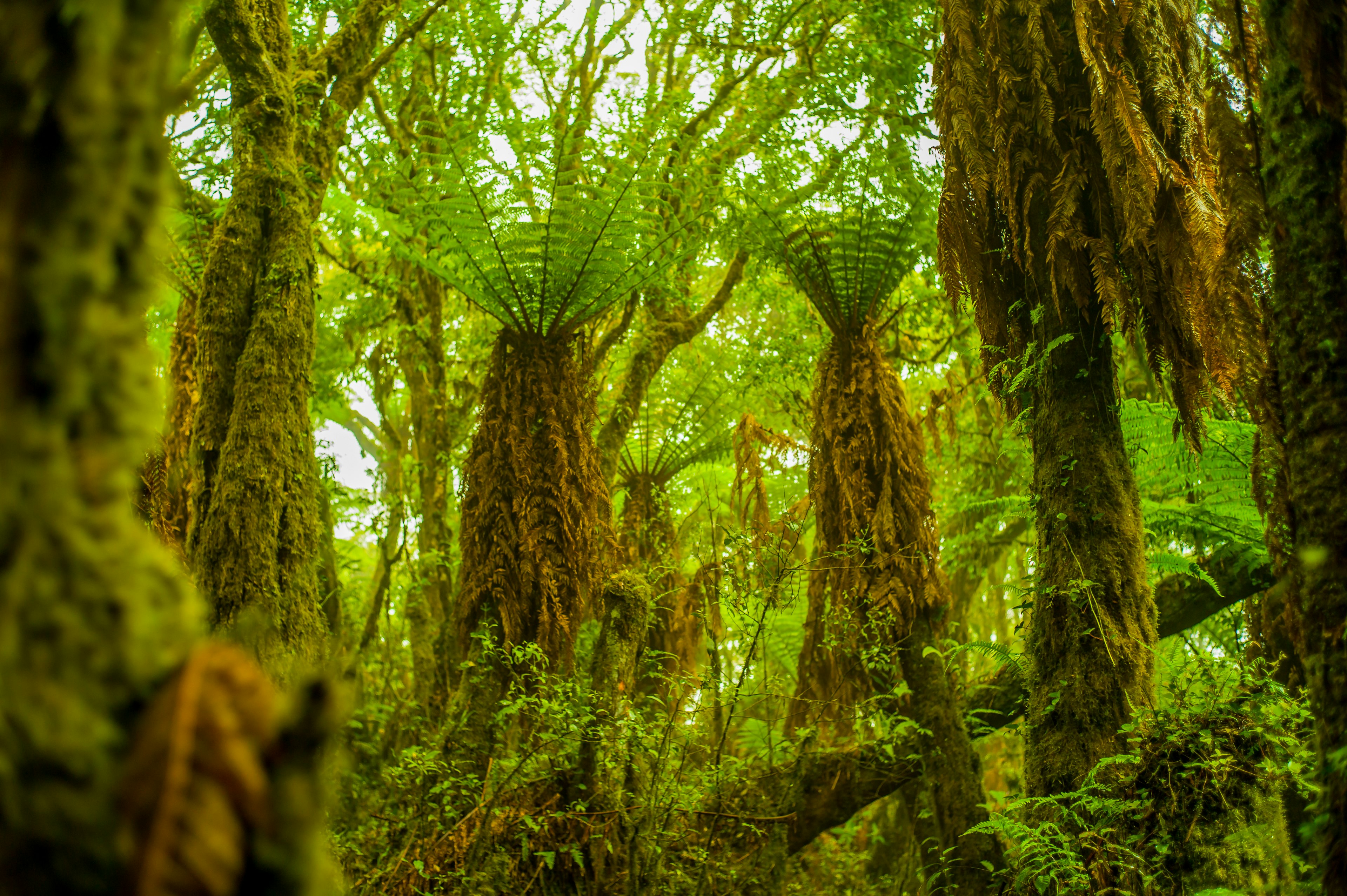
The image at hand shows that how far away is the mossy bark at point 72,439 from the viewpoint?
48 centimetres

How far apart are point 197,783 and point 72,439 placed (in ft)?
0.68

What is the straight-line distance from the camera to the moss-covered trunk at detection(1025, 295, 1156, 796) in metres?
2.68

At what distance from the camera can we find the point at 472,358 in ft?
27.4

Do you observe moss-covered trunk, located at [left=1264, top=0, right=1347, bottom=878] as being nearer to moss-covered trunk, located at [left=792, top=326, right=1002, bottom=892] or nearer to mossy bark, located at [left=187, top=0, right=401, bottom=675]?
mossy bark, located at [left=187, top=0, right=401, bottom=675]

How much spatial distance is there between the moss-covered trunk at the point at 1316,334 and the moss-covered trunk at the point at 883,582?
3.16m

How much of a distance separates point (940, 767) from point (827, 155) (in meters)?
3.71

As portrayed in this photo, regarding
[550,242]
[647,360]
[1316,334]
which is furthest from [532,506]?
[1316,334]

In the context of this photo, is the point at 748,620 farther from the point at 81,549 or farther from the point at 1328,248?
the point at 81,549

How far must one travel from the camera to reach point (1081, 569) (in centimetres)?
276

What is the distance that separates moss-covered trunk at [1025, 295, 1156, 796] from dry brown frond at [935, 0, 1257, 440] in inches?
6.5

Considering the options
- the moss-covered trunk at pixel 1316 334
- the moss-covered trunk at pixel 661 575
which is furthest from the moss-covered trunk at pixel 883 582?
the moss-covered trunk at pixel 1316 334

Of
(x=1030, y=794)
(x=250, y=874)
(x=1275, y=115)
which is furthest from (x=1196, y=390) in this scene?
(x=250, y=874)

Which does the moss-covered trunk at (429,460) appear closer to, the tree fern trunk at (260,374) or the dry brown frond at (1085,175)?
the tree fern trunk at (260,374)

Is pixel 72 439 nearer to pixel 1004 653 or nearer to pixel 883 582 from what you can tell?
pixel 1004 653
